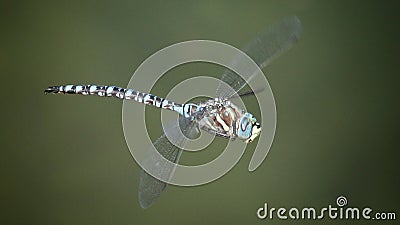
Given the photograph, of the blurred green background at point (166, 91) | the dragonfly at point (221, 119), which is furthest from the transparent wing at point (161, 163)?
the blurred green background at point (166, 91)

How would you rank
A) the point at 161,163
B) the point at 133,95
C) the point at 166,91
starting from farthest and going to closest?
the point at 166,91 → the point at 133,95 → the point at 161,163

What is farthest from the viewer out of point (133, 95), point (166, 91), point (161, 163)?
point (166, 91)

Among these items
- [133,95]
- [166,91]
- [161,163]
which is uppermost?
[166,91]

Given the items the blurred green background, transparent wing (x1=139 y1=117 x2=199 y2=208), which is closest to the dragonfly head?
transparent wing (x1=139 y1=117 x2=199 y2=208)

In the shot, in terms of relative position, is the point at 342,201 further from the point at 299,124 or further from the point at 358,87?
the point at 358,87

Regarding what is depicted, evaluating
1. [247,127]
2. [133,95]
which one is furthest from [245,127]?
[133,95]

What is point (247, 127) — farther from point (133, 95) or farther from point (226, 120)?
point (133, 95)
